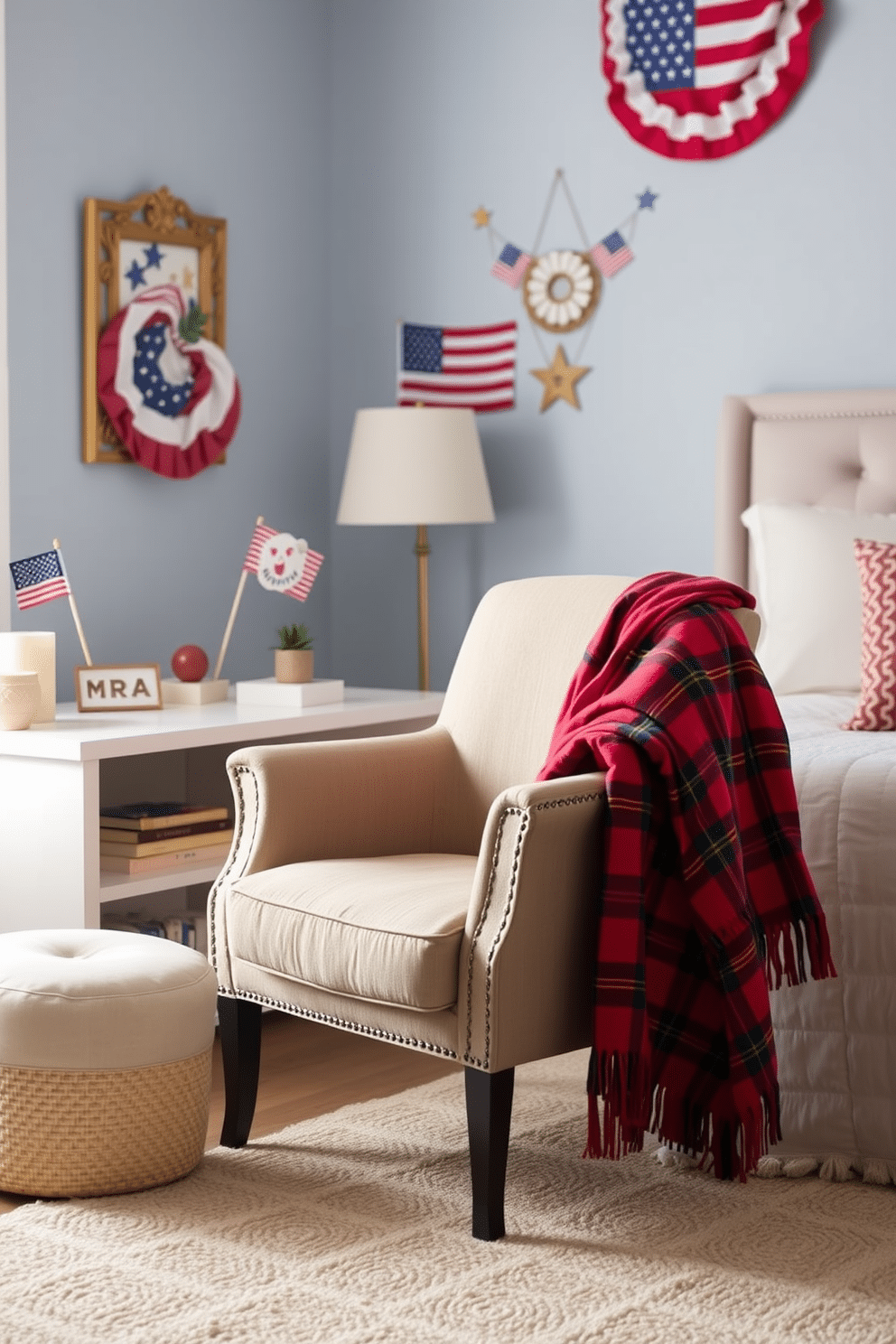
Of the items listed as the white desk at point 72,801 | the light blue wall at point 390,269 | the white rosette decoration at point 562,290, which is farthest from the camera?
the white rosette decoration at point 562,290

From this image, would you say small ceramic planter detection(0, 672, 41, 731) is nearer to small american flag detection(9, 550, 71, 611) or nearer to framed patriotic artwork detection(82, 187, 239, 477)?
small american flag detection(9, 550, 71, 611)

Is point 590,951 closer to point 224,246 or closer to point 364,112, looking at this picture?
point 224,246

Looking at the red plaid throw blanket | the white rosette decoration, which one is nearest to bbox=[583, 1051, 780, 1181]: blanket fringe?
the red plaid throw blanket

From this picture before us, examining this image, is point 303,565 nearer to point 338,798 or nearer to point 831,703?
point 338,798

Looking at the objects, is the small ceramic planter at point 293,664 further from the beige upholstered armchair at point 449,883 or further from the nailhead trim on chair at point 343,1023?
the nailhead trim on chair at point 343,1023

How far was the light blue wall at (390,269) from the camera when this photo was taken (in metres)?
3.65

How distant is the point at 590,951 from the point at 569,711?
389 millimetres

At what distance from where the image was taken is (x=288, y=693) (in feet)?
11.6

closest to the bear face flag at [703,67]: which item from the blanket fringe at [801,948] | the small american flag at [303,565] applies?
the small american flag at [303,565]

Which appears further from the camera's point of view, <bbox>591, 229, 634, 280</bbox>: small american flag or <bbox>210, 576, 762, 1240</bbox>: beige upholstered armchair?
<bbox>591, 229, 634, 280</bbox>: small american flag

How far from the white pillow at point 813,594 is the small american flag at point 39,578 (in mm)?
1466

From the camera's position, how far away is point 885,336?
3.63 m

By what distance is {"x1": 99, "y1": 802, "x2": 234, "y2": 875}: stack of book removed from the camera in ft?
10.5

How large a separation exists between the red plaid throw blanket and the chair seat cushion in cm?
22
